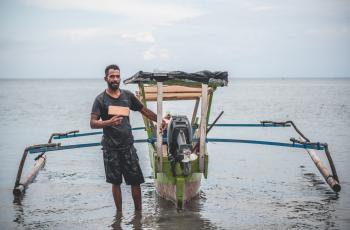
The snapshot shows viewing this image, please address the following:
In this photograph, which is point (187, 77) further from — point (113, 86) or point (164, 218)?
point (164, 218)

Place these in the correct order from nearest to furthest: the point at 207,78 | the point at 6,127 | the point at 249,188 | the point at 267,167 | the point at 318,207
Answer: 1. the point at 207,78
2. the point at 318,207
3. the point at 249,188
4. the point at 267,167
5. the point at 6,127

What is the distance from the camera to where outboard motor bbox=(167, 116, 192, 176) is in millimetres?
6664

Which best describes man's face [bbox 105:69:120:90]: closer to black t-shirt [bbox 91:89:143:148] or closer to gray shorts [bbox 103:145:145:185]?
black t-shirt [bbox 91:89:143:148]

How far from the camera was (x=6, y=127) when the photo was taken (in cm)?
2150

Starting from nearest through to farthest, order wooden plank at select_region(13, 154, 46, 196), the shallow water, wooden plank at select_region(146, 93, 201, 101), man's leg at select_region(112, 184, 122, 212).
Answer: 1. man's leg at select_region(112, 184, 122, 212)
2. the shallow water
3. wooden plank at select_region(13, 154, 46, 196)
4. wooden plank at select_region(146, 93, 201, 101)

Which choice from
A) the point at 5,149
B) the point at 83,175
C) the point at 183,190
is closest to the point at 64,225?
the point at 183,190

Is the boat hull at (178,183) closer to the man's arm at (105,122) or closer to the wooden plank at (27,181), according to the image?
the man's arm at (105,122)

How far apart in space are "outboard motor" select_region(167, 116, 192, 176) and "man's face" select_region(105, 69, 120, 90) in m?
1.43

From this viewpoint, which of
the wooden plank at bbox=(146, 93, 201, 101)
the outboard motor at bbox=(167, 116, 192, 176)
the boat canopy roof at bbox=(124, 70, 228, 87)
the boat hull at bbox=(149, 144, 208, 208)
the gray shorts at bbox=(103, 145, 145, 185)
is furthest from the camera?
the wooden plank at bbox=(146, 93, 201, 101)

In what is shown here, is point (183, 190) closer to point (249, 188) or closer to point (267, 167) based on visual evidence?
point (249, 188)

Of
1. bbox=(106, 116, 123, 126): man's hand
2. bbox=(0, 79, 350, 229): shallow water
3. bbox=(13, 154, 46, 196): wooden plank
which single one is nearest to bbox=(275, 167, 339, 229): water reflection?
bbox=(0, 79, 350, 229): shallow water

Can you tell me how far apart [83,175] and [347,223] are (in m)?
6.44

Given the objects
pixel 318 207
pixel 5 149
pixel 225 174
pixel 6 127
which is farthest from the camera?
pixel 6 127

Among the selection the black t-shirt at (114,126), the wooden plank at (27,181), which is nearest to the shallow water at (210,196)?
the wooden plank at (27,181)
